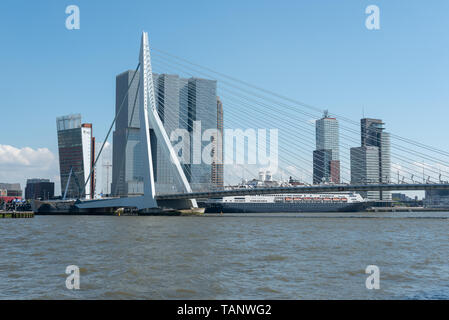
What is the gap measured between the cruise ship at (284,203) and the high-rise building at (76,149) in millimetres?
62295

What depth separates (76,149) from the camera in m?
155

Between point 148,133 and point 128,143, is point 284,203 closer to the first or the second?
point 128,143

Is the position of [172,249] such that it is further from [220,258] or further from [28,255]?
[28,255]

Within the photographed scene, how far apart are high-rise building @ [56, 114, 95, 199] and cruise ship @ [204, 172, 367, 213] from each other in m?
62.3

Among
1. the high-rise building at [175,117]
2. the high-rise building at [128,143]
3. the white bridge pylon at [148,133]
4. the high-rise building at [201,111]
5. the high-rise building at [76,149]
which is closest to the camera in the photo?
the white bridge pylon at [148,133]

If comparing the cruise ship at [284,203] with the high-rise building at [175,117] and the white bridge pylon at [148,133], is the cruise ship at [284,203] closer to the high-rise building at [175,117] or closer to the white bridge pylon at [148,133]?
the high-rise building at [175,117]

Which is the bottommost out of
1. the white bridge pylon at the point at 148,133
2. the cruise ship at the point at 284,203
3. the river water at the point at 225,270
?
the cruise ship at the point at 284,203

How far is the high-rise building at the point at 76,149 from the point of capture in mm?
152750

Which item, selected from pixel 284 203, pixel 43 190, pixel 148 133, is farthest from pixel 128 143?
pixel 148 133

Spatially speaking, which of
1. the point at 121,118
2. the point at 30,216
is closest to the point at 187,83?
the point at 121,118

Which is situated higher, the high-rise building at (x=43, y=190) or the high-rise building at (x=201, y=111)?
the high-rise building at (x=201, y=111)

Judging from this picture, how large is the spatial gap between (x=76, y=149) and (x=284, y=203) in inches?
3176

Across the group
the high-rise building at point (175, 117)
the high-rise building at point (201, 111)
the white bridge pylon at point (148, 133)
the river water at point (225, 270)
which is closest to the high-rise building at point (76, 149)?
the high-rise building at point (175, 117)

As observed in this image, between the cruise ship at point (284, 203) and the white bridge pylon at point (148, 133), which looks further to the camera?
the cruise ship at point (284, 203)
